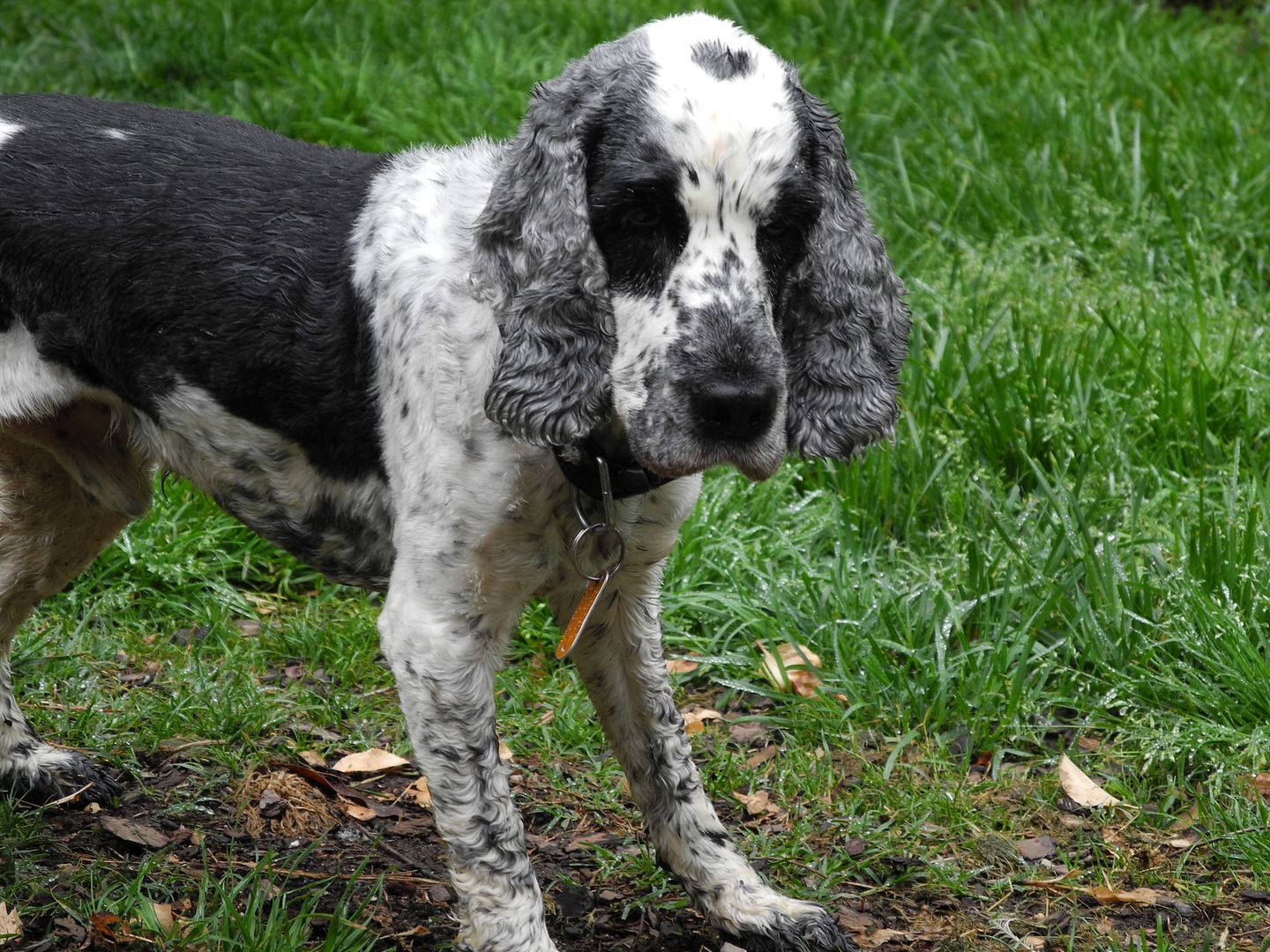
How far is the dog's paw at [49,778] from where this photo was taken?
372cm

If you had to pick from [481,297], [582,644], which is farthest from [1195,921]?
[481,297]

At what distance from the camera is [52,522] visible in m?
3.66

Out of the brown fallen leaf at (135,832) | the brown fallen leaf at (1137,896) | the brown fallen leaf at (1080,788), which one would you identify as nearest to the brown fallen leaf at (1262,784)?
the brown fallen leaf at (1080,788)

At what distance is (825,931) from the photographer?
3.25 m

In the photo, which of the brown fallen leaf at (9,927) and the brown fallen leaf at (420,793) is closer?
the brown fallen leaf at (9,927)

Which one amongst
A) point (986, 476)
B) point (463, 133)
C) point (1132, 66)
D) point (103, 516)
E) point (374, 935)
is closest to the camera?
point (374, 935)

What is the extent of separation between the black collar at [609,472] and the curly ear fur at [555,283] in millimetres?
115

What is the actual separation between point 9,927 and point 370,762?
1045mm

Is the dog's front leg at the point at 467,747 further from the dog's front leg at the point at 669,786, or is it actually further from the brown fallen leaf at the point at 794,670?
the brown fallen leaf at the point at 794,670

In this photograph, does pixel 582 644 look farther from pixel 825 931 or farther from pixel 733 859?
pixel 825 931

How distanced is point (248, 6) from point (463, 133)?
1.78 m

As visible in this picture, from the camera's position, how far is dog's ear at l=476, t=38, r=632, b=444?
2.62 metres

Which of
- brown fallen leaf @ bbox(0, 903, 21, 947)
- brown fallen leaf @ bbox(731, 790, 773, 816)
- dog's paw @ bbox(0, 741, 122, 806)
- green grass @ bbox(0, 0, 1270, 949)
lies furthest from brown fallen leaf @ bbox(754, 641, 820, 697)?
brown fallen leaf @ bbox(0, 903, 21, 947)

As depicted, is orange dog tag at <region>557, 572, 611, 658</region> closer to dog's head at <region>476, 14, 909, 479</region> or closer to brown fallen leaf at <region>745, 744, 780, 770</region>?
dog's head at <region>476, 14, 909, 479</region>
